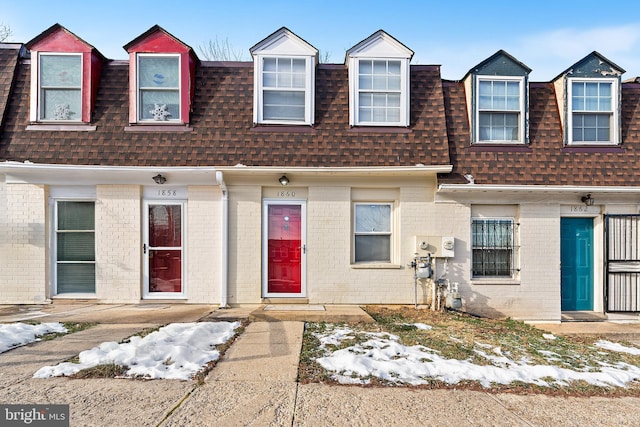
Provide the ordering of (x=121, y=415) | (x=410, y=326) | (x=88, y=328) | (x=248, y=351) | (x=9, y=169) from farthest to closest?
(x=9, y=169) < (x=410, y=326) < (x=88, y=328) < (x=248, y=351) < (x=121, y=415)

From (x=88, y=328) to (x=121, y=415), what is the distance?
3.24m

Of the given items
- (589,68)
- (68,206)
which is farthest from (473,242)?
(68,206)

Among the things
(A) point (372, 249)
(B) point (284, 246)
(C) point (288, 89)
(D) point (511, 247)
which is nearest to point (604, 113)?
(D) point (511, 247)

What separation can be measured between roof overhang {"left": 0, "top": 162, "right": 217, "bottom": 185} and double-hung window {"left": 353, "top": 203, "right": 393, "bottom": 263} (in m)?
3.05

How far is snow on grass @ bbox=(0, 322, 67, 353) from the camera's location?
531 centimetres

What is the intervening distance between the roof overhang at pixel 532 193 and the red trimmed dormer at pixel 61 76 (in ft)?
24.4

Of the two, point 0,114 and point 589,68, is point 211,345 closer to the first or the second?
point 0,114

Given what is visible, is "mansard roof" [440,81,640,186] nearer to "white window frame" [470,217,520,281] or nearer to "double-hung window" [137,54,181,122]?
"white window frame" [470,217,520,281]

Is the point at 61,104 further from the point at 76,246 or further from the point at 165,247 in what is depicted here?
the point at 165,247

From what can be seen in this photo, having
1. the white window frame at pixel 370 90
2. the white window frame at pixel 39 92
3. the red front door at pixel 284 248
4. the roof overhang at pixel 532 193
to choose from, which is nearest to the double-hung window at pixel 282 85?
the white window frame at pixel 370 90

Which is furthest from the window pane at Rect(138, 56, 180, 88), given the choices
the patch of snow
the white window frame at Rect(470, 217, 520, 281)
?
the white window frame at Rect(470, 217, 520, 281)

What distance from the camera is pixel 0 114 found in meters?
8.30

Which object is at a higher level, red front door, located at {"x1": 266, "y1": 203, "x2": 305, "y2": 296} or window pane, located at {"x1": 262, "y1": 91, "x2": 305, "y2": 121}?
window pane, located at {"x1": 262, "y1": 91, "x2": 305, "y2": 121}

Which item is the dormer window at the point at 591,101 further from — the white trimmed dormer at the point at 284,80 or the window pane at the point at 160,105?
the window pane at the point at 160,105
